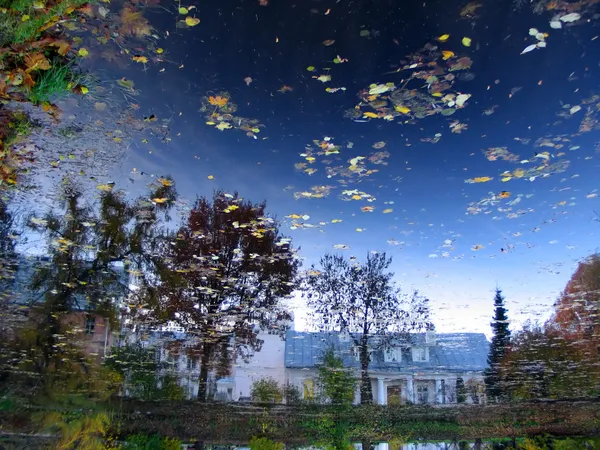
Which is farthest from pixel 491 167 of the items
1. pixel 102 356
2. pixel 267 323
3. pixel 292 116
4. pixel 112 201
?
pixel 102 356

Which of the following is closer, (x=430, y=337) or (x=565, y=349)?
(x=565, y=349)

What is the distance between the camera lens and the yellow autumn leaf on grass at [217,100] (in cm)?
329

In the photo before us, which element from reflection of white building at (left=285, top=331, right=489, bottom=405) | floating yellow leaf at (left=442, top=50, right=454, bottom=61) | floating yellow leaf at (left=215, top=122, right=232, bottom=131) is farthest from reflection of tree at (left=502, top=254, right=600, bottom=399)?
floating yellow leaf at (left=215, top=122, right=232, bottom=131)

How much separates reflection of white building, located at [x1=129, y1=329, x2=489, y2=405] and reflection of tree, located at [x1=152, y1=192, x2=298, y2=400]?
2.33 feet

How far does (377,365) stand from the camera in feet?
33.0

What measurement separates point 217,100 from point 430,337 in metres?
7.65

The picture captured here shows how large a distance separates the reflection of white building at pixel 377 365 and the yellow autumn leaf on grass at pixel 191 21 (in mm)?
7255

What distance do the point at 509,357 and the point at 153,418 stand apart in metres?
9.14

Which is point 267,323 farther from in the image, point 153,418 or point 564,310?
point 564,310

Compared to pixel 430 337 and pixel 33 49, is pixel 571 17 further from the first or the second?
pixel 430 337

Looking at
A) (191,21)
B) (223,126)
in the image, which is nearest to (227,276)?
(223,126)

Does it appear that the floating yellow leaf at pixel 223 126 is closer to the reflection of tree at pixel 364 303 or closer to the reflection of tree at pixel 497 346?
the reflection of tree at pixel 364 303

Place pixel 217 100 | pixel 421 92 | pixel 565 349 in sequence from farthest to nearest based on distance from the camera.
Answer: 1. pixel 565 349
2. pixel 217 100
3. pixel 421 92

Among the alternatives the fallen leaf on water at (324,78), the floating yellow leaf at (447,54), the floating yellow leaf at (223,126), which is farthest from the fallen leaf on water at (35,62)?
the floating yellow leaf at (447,54)
